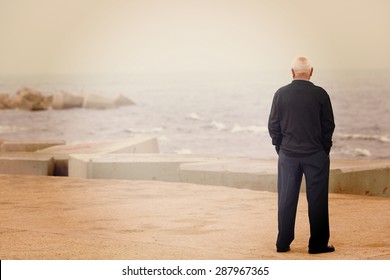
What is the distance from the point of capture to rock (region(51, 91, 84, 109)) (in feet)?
174

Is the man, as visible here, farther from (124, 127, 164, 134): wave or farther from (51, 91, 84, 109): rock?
(51, 91, 84, 109): rock

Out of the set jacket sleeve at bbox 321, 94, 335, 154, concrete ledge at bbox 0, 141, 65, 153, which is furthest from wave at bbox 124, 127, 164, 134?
jacket sleeve at bbox 321, 94, 335, 154

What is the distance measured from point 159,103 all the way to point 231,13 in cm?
703

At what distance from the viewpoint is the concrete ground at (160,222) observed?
6738mm

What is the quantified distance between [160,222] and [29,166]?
5742 mm

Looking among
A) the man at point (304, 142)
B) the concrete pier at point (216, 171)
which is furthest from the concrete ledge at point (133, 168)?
the man at point (304, 142)

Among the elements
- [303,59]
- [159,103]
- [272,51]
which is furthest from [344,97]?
[303,59]

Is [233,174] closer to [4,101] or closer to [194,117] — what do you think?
[194,117]

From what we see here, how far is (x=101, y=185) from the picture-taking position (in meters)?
12.0

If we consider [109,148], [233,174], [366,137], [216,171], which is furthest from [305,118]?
[366,137]

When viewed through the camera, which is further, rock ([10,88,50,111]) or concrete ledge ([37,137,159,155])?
rock ([10,88,50,111])

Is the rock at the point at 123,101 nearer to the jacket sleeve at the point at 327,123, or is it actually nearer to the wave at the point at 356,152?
the wave at the point at 356,152

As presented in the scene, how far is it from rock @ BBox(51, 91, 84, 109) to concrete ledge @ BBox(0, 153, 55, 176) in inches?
1505

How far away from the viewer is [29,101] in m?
54.2
